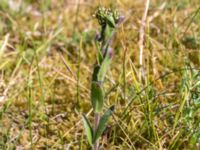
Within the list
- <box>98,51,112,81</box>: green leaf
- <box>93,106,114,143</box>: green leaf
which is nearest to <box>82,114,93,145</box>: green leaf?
<box>93,106,114,143</box>: green leaf

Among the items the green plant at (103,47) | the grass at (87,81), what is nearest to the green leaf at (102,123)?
the green plant at (103,47)

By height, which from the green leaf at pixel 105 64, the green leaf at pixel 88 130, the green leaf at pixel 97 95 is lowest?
the green leaf at pixel 88 130

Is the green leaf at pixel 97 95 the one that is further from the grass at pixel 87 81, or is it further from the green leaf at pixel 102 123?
the grass at pixel 87 81

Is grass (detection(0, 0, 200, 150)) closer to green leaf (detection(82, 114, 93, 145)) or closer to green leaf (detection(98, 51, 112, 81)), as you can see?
green leaf (detection(82, 114, 93, 145))

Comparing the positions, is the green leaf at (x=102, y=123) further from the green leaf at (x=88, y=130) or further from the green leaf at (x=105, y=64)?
the green leaf at (x=105, y=64)

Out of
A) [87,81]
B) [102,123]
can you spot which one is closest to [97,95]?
[102,123]

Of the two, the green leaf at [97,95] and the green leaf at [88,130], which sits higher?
the green leaf at [97,95]

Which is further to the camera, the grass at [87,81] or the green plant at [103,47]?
the grass at [87,81]

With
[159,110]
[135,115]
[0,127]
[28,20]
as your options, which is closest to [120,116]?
[135,115]
